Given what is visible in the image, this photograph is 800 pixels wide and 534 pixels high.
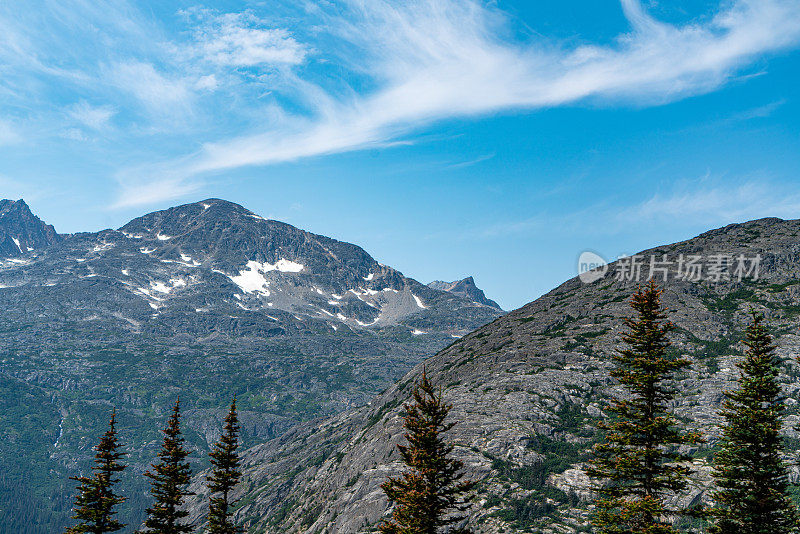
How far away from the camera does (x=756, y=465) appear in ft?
105

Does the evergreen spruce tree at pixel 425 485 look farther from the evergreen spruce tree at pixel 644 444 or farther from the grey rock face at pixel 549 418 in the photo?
the grey rock face at pixel 549 418

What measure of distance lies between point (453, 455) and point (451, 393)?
5106 cm

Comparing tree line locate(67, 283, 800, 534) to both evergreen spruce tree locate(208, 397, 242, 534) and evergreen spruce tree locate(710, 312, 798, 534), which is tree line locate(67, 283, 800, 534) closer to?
evergreen spruce tree locate(710, 312, 798, 534)

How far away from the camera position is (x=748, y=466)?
107 feet

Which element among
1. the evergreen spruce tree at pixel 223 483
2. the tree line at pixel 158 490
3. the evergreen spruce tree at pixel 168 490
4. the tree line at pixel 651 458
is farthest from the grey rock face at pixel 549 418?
the tree line at pixel 651 458

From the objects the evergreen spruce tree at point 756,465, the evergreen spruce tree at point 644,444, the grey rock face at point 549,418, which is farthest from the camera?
the grey rock face at point 549,418

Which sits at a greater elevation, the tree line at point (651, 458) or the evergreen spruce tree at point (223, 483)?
the tree line at point (651, 458)

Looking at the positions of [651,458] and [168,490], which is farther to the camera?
[168,490]

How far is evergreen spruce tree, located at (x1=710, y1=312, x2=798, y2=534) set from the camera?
31.4 meters

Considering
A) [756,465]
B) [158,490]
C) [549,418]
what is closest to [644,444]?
[756,465]

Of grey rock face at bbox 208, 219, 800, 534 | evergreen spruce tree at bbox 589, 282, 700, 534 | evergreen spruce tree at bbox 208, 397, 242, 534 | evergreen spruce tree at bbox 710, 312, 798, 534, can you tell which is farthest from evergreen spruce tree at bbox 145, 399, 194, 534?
grey rock face at bbox 208, 219, 800, 534

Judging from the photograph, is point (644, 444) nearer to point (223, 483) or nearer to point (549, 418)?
point (223, 483)

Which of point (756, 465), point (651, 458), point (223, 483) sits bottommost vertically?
point (223, 483)

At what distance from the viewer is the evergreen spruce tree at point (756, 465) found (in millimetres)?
31438
